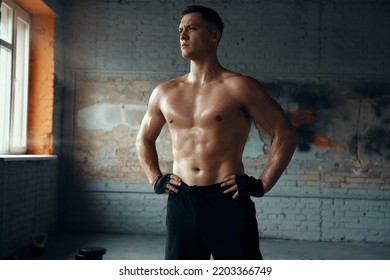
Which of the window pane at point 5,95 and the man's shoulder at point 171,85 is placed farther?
the window pane at point 5,95

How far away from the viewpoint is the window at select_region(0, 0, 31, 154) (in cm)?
477

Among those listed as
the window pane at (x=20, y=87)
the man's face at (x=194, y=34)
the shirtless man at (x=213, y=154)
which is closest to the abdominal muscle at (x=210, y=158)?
the shirtless man at (x=213, y=154)

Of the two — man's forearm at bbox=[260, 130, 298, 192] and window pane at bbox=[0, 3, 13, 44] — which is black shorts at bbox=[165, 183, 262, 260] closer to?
man's forearm at bbox=[260, 130, 298, 192]

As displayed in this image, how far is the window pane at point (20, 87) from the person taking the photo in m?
5.13

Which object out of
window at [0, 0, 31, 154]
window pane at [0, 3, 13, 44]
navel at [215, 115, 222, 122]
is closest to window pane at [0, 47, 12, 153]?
window at [0, 0, 31, 154]

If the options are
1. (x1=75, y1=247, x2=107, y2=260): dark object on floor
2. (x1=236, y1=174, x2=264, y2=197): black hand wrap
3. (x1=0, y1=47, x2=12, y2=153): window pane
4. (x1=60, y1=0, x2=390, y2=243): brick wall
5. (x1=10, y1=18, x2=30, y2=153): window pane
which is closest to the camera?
Answer: (x1=236, y1=174, x2=264, y2=197): black hand wrap

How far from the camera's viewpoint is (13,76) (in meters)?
4.97

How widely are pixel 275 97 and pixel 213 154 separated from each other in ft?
12.3

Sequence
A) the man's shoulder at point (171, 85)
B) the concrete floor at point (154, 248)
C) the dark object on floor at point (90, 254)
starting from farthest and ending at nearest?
the concrete floor at point (154, 248)
the dark object on floor at point (90, 254)
the man's shoulder at point (171, 85)

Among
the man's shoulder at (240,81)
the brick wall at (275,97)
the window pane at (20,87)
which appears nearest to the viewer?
the man's shoulder at (240,81)

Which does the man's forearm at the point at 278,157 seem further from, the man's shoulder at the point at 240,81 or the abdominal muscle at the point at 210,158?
the man's shoulder at the point at 240,81

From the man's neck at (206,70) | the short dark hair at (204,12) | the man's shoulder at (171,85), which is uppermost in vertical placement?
the short dark hair at (204,12)

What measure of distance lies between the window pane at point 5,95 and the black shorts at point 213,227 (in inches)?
130

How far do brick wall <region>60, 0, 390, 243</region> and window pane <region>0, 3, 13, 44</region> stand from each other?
102 cm
